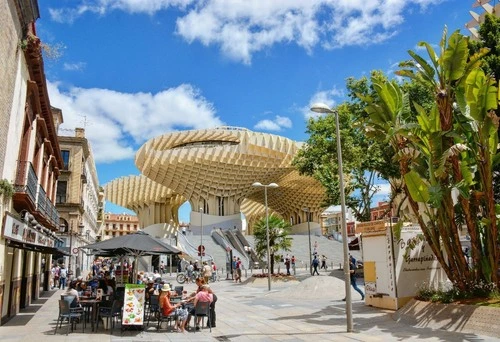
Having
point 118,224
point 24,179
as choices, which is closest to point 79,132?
point 24,179

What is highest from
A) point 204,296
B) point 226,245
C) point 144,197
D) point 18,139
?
point 144,197

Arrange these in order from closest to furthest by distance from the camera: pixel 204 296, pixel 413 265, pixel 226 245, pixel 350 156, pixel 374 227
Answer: pixel 204 296, pixel 413 265, pixel 374 227, pixel 350 156, pixel 226 245

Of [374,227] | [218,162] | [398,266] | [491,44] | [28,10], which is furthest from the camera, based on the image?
[218,162]

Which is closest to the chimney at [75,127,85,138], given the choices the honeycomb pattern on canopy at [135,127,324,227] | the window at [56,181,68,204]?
the window at [56,181,68,204]

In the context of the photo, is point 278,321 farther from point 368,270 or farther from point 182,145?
point 182,145

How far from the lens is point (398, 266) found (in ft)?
46.0

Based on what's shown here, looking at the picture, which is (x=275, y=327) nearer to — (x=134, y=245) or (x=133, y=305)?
(x=133, y=305)

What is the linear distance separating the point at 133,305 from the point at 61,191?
37.5 metres

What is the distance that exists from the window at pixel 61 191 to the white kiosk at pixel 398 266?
124 feet

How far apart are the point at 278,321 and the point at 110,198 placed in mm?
78980

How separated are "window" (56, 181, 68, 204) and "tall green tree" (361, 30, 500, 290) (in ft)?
129

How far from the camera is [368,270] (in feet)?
50.6

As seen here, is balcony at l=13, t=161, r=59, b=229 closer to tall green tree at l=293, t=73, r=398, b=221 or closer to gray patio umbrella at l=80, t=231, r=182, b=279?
gray patio umbrella at l=80, t=231, r=182, b=279

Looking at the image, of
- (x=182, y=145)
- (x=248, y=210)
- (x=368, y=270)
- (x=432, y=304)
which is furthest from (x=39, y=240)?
(x=248, y=210)
